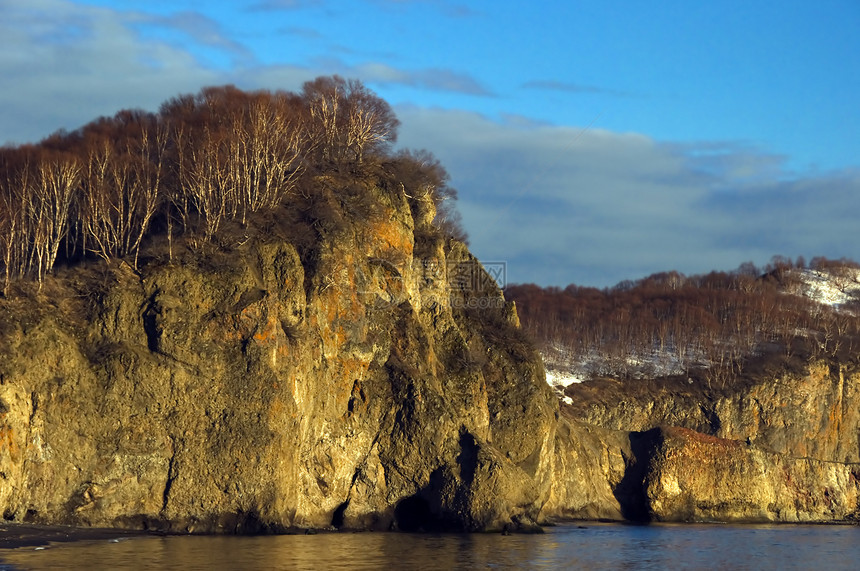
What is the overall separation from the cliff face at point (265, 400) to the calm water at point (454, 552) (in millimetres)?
3460

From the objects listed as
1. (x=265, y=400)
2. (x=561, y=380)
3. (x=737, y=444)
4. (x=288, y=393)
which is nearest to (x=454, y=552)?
(x=288, y=393)

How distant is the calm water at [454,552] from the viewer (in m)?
43.6

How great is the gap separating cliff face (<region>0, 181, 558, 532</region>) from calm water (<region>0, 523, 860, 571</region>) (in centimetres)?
346

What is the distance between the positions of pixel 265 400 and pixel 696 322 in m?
87.6

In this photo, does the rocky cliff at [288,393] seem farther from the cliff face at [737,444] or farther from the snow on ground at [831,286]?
the snow on ground at [831,286]

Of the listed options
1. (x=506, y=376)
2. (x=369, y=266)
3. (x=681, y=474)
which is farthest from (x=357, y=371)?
(x=681, y=474)

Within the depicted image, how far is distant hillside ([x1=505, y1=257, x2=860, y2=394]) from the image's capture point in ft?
367

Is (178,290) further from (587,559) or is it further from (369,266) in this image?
(587,559)

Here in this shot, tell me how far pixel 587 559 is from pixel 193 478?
882 inches

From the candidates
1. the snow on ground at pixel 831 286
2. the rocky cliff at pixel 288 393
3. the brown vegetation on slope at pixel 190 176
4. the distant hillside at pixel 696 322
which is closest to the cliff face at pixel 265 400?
the rocky cliff at pixel 288 393

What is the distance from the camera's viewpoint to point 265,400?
58.0 m

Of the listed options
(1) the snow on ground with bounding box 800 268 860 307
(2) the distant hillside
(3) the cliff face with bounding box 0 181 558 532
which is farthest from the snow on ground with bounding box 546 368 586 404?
(1) the snow on ground with bounding box 800 268 860 307

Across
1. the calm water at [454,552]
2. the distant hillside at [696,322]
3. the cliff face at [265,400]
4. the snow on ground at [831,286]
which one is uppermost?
the snow on ground at [831,286]

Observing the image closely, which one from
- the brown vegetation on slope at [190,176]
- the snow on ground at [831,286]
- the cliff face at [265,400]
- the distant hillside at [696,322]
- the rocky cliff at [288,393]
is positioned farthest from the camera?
the snow on ground at [831,286]
